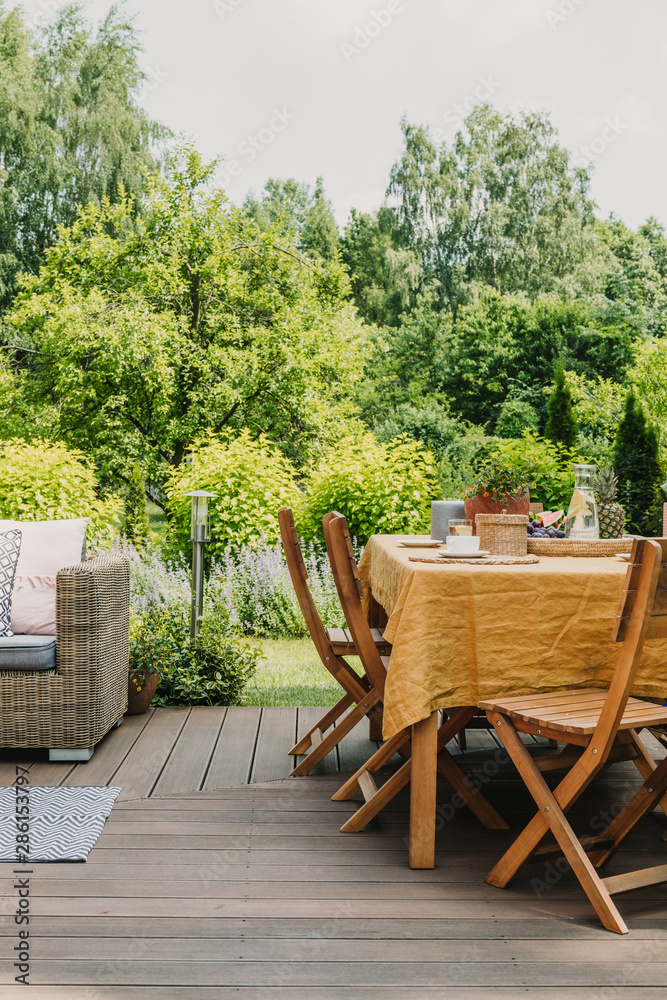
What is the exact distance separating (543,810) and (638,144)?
19.2 m

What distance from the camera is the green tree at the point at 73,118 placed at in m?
12.4

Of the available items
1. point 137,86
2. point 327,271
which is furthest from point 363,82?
point 327,271

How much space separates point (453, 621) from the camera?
7.61 ft

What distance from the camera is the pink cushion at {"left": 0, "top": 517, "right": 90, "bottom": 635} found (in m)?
3.48

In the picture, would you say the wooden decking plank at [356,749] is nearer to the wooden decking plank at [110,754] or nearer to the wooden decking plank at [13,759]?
the wooden decking plank at [110,754]

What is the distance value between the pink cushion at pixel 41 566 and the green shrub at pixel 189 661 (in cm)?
61

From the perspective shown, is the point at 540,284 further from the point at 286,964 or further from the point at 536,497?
the point at 286,964

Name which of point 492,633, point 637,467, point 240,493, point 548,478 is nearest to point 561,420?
point 637,467

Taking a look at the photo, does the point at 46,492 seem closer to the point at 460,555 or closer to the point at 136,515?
the point at 136,515

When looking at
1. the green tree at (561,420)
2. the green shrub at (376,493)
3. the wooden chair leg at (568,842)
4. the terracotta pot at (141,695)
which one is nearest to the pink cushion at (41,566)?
the terracotta pot at (141,695)

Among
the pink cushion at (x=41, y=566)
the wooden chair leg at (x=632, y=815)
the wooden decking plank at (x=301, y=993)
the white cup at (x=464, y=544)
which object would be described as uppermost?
A: the white cup at (x=464, y=544)

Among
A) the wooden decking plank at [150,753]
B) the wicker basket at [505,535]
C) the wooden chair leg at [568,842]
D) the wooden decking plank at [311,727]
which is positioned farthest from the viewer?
the wooden decking plank at [311,727]

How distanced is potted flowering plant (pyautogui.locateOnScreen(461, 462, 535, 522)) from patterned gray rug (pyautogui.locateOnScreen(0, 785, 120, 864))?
1.55 metres

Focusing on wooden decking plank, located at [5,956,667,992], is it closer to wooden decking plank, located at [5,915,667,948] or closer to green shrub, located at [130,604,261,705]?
wooden decking plank, located at [5,915,667,948]
